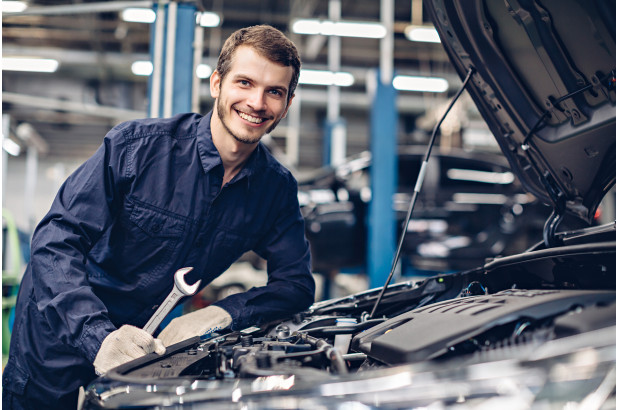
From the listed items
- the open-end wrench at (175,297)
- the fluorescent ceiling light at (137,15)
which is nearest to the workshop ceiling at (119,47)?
the fluorescent ceiling light at (137,15)

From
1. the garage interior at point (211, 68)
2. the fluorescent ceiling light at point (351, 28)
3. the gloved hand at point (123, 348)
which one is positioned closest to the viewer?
the gloved hand at point (123, 348)

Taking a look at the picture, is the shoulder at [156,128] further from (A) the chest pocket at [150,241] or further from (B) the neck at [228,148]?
(A) the chest pocket at [150,241]

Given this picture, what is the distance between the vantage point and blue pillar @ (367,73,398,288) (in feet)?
13.0

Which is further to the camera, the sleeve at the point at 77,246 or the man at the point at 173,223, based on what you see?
the man at the point at 173,223

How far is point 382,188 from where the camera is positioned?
4.04m

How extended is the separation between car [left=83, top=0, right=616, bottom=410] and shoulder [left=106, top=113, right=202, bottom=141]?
0.64 meters

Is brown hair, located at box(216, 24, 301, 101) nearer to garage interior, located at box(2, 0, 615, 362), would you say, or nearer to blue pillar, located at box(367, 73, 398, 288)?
blue pillar, located at box(367, 73, 398, 288)

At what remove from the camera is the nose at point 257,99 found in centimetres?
155

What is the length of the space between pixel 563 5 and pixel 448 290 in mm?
820

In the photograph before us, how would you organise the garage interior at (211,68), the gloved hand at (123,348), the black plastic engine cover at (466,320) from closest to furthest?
the black plastic engine cover at (466,320)
the gloved hand at (123,348)
the garage interior at (211,68)

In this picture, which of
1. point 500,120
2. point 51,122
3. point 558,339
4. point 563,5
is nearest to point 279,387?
point 558,339

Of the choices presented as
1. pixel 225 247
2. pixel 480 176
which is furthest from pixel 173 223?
pixel 480 176

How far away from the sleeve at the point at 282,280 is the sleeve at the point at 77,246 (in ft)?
1.35

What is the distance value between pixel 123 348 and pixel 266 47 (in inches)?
36.8
